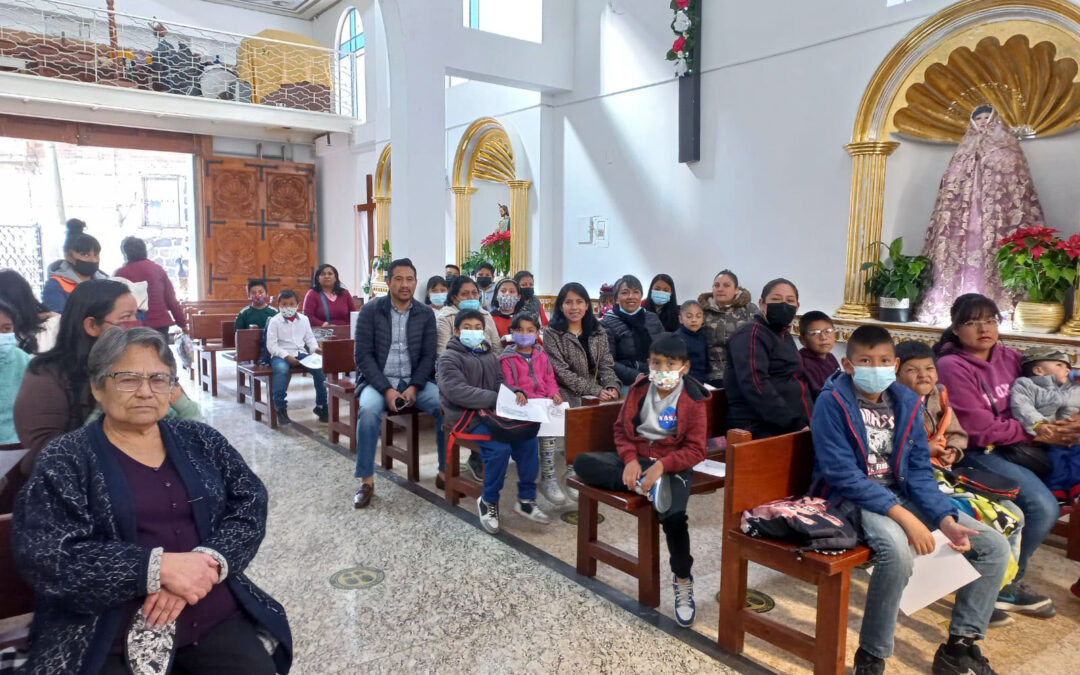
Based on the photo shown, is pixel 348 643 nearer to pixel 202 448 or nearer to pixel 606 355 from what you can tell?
pixel 202 448

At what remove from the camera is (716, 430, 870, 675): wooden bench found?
2219 millimetres

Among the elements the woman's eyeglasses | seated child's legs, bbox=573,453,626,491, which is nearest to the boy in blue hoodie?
seated child's legs, bbox=573,453,626,491

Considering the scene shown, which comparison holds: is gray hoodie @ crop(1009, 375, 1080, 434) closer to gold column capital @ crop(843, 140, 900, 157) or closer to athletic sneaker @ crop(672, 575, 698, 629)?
athletic sneaker @ crop(672, 575, 698, 629)

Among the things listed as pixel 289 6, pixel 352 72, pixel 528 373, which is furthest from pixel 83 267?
pixel 289 6

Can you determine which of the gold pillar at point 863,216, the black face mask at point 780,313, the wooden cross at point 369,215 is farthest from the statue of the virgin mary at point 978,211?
the wooden cross at point 369,215

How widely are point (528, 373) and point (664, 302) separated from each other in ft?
6.36

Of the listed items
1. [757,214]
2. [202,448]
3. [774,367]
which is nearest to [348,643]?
[202,448]

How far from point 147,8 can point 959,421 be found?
497 inches

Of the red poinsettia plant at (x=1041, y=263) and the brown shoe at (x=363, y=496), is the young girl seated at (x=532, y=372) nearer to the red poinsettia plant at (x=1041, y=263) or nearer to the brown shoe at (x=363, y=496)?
the brown shoe at (x=363, y=496)

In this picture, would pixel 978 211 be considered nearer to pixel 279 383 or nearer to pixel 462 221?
pixel 279 383

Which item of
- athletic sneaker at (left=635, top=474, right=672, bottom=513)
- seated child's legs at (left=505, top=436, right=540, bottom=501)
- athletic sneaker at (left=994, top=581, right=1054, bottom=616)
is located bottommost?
athletic sneaker at (left=994, top=581, right=1054, bottom=616)

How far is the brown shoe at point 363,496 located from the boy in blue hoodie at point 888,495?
94.6 inches

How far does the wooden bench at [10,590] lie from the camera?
65.9 inches

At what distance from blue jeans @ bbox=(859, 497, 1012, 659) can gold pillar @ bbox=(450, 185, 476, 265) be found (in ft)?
25.7
